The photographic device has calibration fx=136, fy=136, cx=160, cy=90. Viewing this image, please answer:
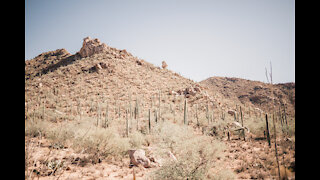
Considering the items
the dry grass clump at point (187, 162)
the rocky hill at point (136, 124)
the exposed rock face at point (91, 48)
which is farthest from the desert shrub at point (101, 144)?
the exposed rock face at point (91, 48)

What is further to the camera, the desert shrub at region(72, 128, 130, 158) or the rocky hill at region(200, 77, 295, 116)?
the rocky hill at region(200, 77, 295, 116)

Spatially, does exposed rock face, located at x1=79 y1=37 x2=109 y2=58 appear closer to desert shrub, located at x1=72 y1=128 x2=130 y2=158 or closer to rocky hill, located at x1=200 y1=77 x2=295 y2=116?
rocky hill, located at x1=200 y1=77 x2=295 y2=116

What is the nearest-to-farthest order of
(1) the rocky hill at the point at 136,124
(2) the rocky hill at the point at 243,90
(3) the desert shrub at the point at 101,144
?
Answer: 1. (1) the rocky hill at the point at 136,124
2. (3) the desert shrub at the point at 101,144
3. (2) the rocky hill at the point at 243,90

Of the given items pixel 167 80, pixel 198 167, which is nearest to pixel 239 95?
pixel 167 80

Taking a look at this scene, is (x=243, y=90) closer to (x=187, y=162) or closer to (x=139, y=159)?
(x=139, y=159)

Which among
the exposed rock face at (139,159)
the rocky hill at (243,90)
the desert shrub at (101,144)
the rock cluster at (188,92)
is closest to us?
the exposed rock face at (139,159)

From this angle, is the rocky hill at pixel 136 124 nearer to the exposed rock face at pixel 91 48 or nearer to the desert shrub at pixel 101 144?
the desert shrub at pixel 101 144

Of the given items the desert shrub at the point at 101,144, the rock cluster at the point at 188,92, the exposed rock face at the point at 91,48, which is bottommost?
the desert shrub at the point at 101,144

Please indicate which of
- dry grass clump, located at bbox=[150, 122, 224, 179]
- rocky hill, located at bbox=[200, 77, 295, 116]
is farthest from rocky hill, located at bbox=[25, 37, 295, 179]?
rocky hill, located at bbox=[200, 77, 295, 116]

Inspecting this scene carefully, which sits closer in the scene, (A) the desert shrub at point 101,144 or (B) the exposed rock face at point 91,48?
(A) the desert shrub at point 101,144

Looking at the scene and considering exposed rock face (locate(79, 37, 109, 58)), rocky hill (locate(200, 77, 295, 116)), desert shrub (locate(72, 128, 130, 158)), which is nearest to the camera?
desert shrub (locate(72, 128, 130, 158))

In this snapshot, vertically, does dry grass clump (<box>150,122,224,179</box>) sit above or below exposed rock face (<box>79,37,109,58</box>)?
below

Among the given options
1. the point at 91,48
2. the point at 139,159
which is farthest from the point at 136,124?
the point at 91,48
